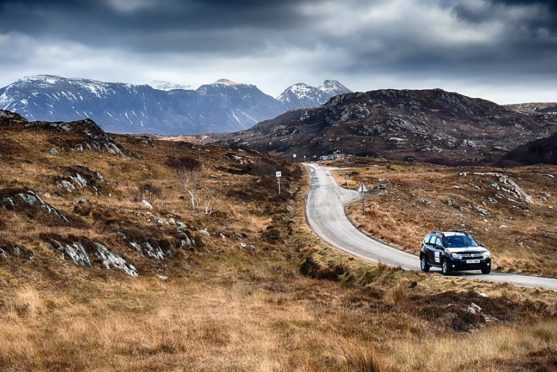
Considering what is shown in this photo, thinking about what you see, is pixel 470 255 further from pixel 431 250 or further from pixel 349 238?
pixel 349 238

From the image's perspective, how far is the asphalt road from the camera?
24517 millimetres

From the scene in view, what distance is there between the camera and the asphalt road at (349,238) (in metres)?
24.5

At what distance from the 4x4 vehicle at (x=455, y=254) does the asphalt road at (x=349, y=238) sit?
636mm

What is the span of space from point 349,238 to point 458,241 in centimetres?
1578

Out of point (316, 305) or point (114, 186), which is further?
point (114, 186)

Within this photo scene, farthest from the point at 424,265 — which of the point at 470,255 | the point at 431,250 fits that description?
the point at 470,255

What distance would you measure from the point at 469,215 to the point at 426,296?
4814 cm

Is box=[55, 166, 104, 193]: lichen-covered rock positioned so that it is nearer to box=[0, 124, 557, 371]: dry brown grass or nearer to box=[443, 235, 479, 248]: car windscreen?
box=[0, 124, 557, 371]: dry brown grass

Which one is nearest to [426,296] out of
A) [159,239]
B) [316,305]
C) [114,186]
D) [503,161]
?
[316,305]

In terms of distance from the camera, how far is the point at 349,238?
41.4 metres

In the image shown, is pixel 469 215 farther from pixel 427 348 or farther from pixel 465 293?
pixel 427 348

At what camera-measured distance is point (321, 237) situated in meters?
42.0

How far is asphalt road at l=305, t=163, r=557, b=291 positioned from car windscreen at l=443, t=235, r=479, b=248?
1.55 m

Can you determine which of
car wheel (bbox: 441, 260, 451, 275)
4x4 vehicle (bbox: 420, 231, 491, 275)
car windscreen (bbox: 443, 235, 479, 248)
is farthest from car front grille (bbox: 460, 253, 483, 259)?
car wheel (bbox: 441, 260, 451, 275)
